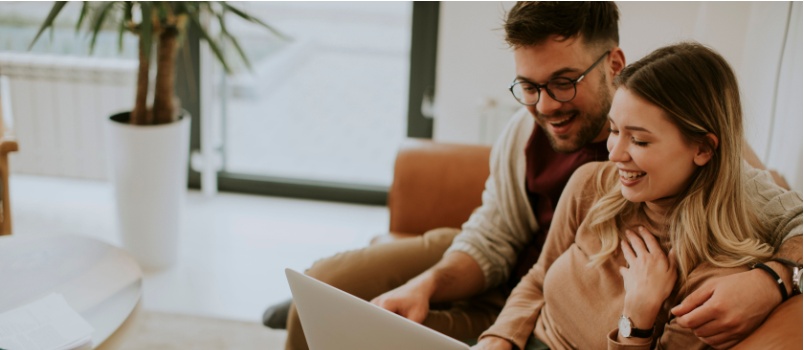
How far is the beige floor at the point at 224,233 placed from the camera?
266cm

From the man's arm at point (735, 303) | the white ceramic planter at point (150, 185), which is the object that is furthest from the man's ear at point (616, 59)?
the white ceramic planter at point (150, 185)

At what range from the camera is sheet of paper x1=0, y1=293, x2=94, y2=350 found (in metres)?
1.53

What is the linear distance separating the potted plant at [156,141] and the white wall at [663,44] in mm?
715

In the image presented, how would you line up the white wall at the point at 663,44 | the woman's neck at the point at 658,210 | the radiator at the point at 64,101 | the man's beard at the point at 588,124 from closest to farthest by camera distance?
the woman's neck at the point at 658,210 < the man's beard at the point at 588,124 < the white wall at the point at 663,44 < the radiator at the point at 64,101

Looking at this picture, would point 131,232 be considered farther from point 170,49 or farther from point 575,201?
point 575,201

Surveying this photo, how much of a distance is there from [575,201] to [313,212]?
200cm

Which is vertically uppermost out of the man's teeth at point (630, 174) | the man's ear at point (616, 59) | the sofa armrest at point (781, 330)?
the man's ear at point (616, 59)

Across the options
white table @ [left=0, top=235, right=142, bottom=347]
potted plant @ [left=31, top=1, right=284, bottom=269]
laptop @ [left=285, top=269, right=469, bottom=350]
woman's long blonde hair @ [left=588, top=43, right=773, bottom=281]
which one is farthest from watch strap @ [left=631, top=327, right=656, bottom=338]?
potted plant @ [left=31, top=1, right=284, bottom=269]

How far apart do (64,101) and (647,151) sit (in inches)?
107

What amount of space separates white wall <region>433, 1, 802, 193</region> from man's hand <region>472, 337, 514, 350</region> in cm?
59

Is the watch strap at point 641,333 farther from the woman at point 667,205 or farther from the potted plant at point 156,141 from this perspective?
the potted plant at point 156,141

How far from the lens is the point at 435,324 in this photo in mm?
1700

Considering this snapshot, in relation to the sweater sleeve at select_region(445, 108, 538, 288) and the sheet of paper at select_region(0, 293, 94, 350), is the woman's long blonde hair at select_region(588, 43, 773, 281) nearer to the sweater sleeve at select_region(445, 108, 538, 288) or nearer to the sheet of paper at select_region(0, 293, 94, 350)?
the sweater sleeve at select_region(445, 108, 538, 288)

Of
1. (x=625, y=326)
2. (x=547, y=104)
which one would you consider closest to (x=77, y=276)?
(x=547, y=104)
